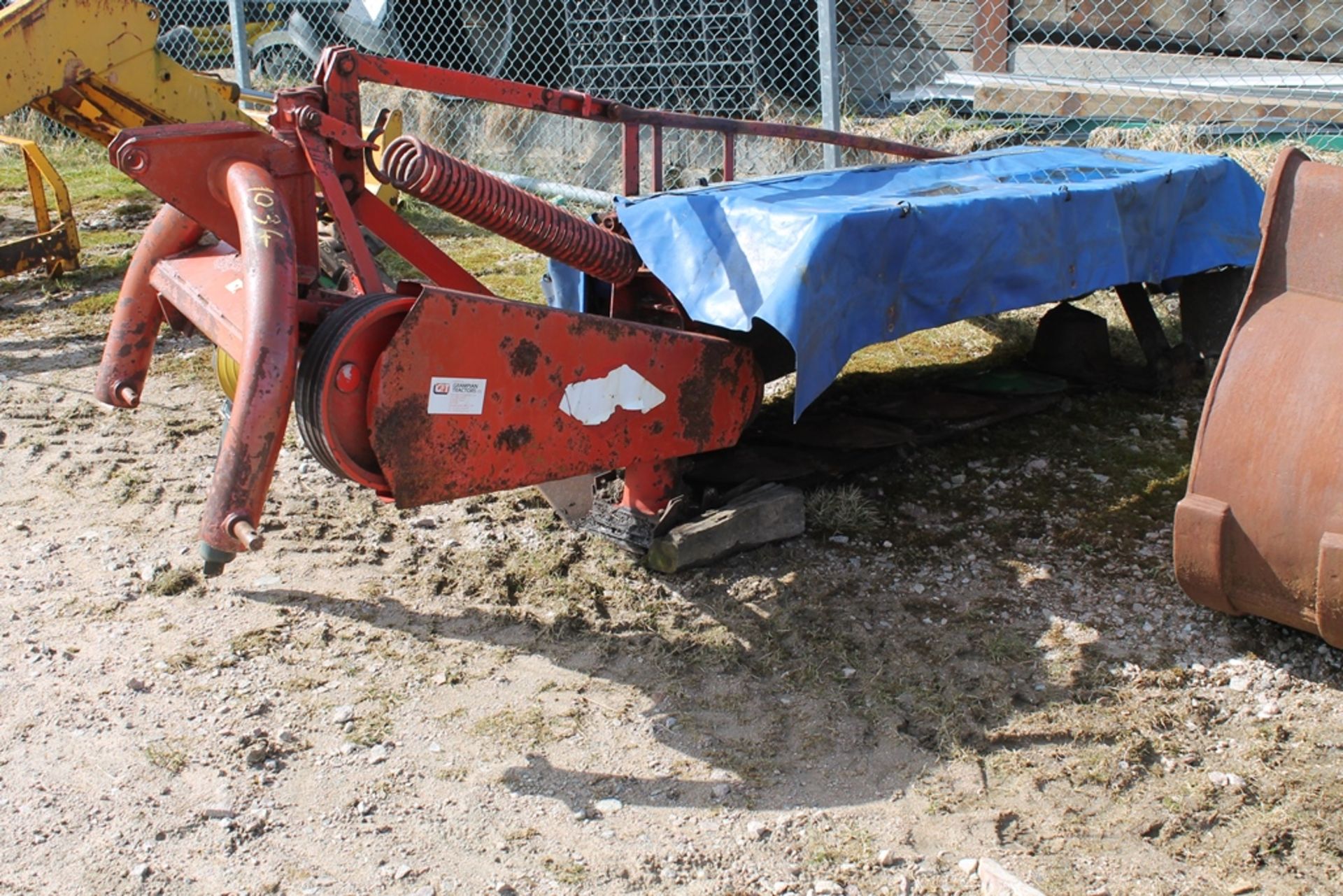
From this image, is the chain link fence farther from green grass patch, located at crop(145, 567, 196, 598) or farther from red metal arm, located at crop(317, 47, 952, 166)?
green grass patch, located at crop(145, 567, 196, 598)

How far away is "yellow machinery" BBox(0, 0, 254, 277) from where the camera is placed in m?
5.90

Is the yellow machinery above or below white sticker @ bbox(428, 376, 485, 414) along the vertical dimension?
above

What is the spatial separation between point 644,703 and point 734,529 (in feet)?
2.52

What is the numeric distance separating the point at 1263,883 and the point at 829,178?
2.50 metres

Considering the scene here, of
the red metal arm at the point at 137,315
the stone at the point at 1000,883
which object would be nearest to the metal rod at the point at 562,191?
the red metal arm at the point at 137,315

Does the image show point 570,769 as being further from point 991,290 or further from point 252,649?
point 991,290

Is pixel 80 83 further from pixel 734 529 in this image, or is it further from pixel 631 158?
pixel 734 529

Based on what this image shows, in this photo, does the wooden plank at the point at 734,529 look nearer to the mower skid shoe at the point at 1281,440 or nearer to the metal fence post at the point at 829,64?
the mower skid shoe at the point at 1281,440

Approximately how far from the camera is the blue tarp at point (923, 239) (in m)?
3.29

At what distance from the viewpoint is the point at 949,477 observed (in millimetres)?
4398

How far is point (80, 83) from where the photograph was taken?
6.15 m

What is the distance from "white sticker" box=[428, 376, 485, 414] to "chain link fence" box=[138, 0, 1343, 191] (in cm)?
250

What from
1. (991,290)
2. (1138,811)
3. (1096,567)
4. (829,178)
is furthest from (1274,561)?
(829,178)

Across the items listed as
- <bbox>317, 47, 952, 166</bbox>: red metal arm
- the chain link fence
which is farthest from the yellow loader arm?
<bbox>317, 47, 952, 166</bbox>: red metal arm
